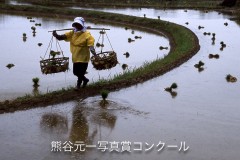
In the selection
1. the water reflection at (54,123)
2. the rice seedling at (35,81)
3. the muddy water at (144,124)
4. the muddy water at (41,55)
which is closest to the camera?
the muddy water at (144,124)

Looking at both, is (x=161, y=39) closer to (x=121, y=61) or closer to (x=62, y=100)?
(x=121, y=61)

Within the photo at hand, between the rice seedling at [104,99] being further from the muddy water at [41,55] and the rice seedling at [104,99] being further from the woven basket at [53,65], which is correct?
the muddy water at [41,55]

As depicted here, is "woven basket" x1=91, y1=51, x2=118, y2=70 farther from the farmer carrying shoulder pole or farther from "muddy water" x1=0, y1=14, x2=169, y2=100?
"muddy water" x1=0, y1=14, x2=169, y2=100

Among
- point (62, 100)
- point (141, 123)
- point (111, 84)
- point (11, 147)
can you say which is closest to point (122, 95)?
point (111, 84)

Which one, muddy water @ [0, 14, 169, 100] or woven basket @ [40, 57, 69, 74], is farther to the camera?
muddy water @ [0, 14, 169, 100]

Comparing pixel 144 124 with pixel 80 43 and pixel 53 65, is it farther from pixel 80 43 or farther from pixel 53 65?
pixel 53 65

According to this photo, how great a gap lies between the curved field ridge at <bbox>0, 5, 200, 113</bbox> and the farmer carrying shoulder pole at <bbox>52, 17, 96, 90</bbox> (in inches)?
22.3

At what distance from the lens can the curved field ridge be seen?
24.5ft

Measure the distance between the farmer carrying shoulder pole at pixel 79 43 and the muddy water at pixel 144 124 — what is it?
72 centimetres

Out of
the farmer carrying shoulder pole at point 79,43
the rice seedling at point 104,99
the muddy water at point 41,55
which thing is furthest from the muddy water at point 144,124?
the muddy water at point 41,55

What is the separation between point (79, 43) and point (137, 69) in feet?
10.0

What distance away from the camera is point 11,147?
213 inches

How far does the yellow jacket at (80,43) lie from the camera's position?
7.65 metres

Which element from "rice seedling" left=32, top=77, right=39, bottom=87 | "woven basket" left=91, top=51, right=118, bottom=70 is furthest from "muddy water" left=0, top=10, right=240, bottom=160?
"rice seedling" left=32, top=77, right=39, bottom=87
